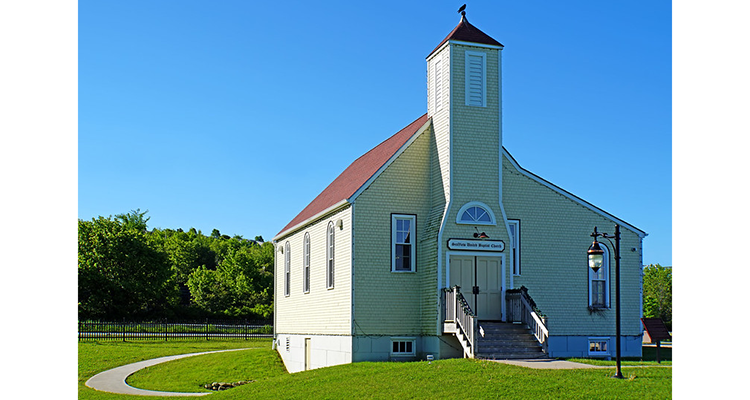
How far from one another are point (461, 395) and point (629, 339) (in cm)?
1158

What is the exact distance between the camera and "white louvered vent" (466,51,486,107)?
73.7ft

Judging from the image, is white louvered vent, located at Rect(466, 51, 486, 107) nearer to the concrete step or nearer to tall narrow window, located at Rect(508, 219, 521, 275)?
tall narrow window, located at Rect(508, 219, 521, 275)

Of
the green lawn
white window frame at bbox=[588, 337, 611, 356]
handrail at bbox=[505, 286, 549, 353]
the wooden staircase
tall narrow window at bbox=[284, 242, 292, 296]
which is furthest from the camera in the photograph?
tall narrow window at bbox=[284, 242, 292, 296]

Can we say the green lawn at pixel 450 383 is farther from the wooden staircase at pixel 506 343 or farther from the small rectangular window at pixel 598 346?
the small rectangular window at pixel 598 346

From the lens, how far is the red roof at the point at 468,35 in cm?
2255

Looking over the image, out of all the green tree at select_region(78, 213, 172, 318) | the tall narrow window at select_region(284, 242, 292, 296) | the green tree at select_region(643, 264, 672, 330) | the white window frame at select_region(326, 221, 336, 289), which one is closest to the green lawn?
the white window frame at select_region(326, 221, 336, 289)

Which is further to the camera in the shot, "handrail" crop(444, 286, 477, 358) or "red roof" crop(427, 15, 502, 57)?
Answer: "red roof" crop(427, 15, 502, 57)

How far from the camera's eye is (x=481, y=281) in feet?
72.9

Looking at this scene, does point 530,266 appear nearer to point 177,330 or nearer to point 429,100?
point 429,100

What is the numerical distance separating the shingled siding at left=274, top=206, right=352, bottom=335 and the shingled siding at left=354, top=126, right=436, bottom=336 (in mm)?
393

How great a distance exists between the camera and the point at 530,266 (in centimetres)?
2392
